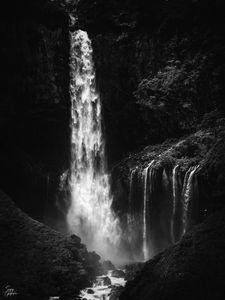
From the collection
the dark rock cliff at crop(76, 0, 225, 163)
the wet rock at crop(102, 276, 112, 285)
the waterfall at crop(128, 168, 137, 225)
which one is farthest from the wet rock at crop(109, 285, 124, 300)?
the dark rock cliff at crop(76, 0, 225, 163)

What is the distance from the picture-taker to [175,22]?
26359 millimetres

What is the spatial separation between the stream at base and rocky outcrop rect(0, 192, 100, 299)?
1.17ft

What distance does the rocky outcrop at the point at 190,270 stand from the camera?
12.4 m

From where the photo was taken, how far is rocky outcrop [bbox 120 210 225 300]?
1242cm

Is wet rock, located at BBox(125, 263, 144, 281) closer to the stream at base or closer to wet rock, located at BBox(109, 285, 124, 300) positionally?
the stream at base

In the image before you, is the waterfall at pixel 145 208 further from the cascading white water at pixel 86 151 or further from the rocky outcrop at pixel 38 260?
the rocky outcrop at pixel 38 260

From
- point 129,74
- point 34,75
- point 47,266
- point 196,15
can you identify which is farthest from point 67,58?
point 47,266

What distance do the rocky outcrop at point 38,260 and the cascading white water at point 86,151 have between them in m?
6.48

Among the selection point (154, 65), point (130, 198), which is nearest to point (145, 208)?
point (130, 198)

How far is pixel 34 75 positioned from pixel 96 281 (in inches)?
607

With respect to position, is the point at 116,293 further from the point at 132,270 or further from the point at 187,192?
the point at 187,192

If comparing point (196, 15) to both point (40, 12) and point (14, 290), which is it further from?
point (14, 290)

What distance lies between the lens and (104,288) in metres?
17.4

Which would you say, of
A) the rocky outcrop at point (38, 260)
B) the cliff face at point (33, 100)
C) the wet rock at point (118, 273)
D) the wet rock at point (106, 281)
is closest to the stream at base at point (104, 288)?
the wet rock at point (106, 281)
